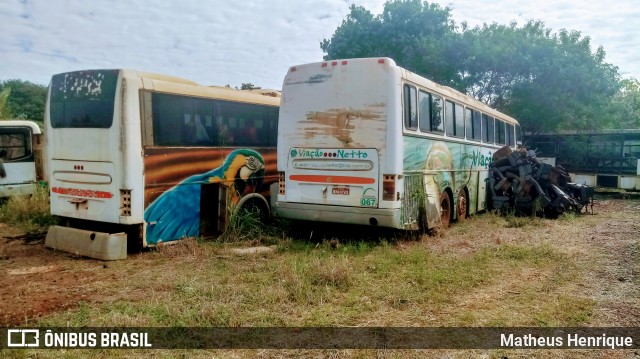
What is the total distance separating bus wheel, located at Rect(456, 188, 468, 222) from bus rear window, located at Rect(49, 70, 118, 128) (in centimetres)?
807

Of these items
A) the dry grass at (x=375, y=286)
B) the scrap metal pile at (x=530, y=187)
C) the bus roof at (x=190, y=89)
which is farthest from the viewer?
the scrap metal pile at (x=530, y=187)

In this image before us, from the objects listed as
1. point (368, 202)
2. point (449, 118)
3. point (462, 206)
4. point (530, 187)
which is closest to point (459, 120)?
point (449, 118)

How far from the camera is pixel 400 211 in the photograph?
7883 millimetres

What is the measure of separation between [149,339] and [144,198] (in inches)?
145

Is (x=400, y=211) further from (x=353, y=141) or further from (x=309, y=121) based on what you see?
(x=309, y=121)

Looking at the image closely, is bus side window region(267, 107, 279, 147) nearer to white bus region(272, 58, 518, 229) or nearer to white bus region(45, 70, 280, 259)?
white bus region(45, 70, 280, 259)

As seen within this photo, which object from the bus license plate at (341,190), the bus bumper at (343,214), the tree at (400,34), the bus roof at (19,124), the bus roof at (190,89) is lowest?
the bus bumper at (343,214)

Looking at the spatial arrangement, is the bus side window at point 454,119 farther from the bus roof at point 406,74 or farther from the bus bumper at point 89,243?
the bus bumper at point 89,243

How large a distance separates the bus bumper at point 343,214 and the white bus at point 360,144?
0.7 inches

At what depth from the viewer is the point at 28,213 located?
1106 cm

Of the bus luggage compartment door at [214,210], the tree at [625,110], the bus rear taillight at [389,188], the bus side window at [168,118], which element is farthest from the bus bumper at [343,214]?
the tree at [625,110]

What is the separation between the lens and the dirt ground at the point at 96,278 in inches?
200

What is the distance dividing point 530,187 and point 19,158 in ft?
47.2

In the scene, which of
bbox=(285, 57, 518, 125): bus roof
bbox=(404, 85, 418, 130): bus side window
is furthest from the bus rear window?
bbox=(404, 85, 418, 130): bus side window
